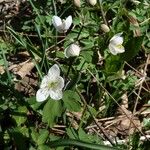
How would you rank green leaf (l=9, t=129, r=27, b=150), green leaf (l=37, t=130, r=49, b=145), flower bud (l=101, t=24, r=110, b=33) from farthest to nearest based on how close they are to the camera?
flower bud (l=101, t=24, r=110, b=33) → green leaf (l=9, t=129, r=27, b=150) → green leaf (l=37, t=130, r=49, b=145)

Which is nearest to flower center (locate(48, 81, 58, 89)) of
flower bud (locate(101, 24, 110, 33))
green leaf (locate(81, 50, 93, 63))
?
green leaf (locate(81, 50, 93, 63))

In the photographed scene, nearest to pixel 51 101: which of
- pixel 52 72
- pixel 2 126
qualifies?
pixel 52 72

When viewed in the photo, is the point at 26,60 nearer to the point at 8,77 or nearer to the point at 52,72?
the point at 8,77

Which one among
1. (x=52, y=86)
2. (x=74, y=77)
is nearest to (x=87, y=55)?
(x=74, y=77)

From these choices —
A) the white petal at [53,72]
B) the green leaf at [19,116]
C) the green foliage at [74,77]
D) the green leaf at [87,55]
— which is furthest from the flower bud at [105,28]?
the green leaf at [19,116]

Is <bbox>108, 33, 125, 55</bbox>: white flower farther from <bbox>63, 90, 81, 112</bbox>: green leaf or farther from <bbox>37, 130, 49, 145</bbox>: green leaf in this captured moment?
<bbox>37, 130, 49, 145</bbox>: green leaf

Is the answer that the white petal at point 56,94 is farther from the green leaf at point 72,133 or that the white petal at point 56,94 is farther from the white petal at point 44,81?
the green leaf at point 72,133

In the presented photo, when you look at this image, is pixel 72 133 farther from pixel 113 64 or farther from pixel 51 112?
pixel 113 64
